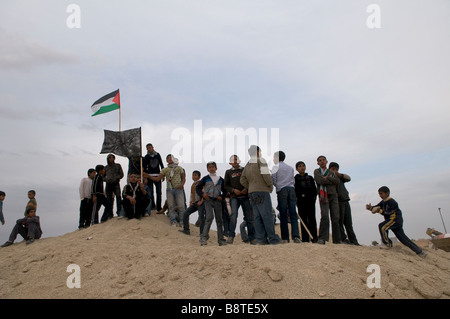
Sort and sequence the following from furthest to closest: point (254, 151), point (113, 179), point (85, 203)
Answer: point (85, 203) → point (113, 179) → point (254, 151)

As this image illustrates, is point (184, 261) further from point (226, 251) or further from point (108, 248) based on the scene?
point (108, 248)

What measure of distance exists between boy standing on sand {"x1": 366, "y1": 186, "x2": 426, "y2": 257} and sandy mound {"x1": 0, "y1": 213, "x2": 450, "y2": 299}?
26 centimetres

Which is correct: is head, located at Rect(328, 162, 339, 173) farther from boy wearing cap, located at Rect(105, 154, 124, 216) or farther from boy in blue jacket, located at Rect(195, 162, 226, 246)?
boy wearing cap, located at Rect(105, 154, 124, 216)

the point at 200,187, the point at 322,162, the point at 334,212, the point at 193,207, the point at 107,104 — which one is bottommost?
the point at 334,212

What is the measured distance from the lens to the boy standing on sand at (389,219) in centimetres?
704

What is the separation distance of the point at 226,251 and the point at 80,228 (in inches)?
242

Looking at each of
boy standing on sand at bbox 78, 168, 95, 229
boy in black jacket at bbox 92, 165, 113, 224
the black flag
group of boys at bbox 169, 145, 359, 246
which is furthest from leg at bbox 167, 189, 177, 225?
boy standing on sand at bbox 78, 168, 95, 229

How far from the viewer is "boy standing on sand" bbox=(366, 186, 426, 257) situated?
7.04 meters

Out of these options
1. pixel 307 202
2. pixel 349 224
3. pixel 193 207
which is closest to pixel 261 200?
pixel 307 202

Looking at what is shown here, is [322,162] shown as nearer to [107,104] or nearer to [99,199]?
[99,199]

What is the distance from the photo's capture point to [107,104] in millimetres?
11570

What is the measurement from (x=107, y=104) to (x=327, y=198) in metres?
8.68
